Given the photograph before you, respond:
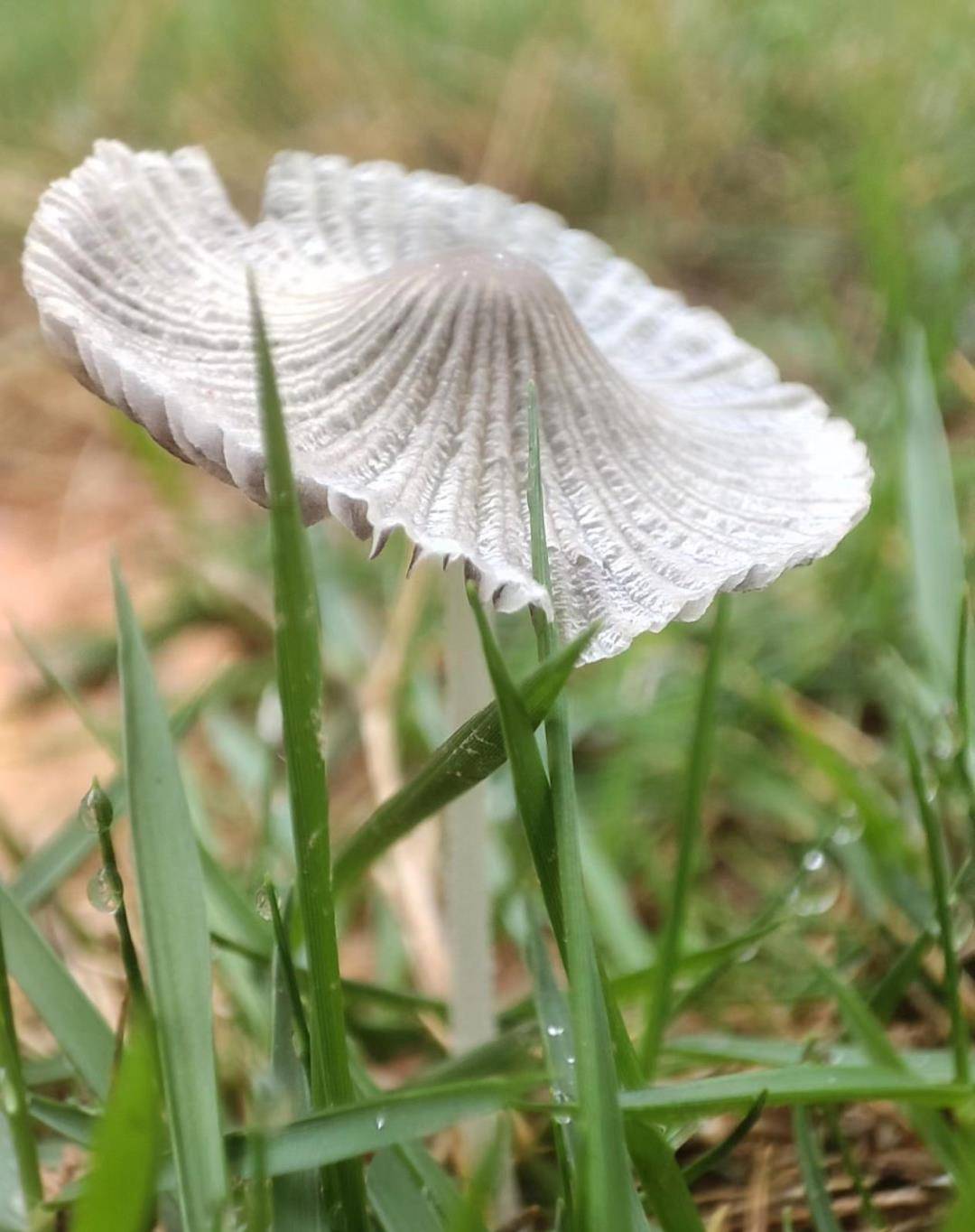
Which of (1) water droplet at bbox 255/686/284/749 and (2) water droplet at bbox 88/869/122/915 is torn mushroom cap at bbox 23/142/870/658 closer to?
(2) water droplet at bbox 88/869/122/915

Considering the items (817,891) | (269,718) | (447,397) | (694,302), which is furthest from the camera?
(694,302)

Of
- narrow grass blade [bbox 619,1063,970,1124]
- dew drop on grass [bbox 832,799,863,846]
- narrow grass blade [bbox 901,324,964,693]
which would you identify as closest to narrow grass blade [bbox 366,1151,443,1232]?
narrow grass blade [bbox 619,1063,970,1124]

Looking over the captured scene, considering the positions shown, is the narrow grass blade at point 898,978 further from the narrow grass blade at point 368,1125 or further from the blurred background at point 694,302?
the narrow grass blade at point 368,1125

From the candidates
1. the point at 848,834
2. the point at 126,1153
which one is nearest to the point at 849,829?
the point at 848,834

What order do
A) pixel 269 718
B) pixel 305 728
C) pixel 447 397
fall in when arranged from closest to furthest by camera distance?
pixel 305 728
pixel 447 397
pixel 269 718

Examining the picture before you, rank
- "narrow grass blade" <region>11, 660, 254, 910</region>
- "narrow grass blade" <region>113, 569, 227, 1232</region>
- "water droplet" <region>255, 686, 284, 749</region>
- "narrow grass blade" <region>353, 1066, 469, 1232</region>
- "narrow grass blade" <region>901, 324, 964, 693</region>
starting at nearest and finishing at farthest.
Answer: "narrow grass blade" <region>113, 569, 227, 1232</region> → "narrow grass blade" <region>353, 1066, 469, 1232</region> → "narrow grass blade" <region>11, 660, 254, 910</region> → "narrow grass blade" <region>901, 324, 964, 693</region> → "water droplet" <region>255, 686, 284, 749</region>

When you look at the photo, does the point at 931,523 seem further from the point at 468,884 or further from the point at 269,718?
the point at 269,718

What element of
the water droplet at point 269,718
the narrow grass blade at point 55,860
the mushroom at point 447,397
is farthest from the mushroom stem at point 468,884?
the water droplet at point 269,718
